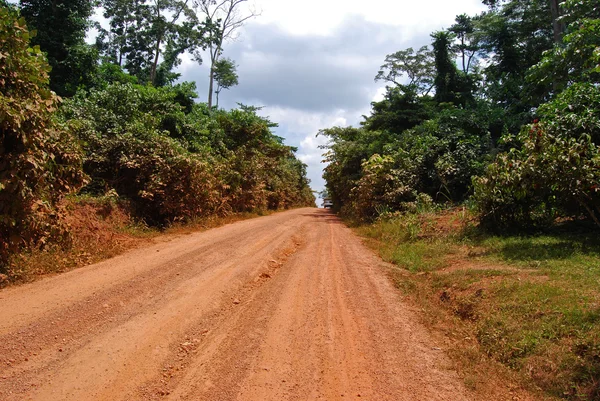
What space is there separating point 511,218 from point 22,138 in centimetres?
1076

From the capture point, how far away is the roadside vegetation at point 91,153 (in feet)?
21.2

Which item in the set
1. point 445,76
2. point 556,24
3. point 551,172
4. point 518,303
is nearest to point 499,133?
point 556,24

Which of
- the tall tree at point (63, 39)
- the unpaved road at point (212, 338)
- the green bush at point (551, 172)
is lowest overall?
the unpaved road at point (212, 338)

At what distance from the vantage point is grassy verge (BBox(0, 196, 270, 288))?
6.82 m

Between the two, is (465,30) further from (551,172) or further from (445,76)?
(551,172)

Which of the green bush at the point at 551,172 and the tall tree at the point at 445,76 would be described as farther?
the tall tree at the point at 445,76

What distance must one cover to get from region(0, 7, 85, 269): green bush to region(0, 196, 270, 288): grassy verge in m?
0.35

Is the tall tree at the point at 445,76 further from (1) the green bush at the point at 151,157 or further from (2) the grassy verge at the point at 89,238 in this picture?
(2) the grassy verge at the point at 89,238

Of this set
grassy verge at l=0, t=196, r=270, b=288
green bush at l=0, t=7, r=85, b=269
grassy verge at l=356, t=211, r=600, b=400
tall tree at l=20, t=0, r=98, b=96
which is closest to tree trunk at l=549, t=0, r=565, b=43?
grassy verge at l=356, t=211, r=600, b=400

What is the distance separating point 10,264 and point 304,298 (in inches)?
202

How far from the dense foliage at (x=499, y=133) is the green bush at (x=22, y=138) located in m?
8.59

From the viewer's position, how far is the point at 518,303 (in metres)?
5.25

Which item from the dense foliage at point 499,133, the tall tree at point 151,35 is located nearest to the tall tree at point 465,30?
the dense foliage at point 499,133

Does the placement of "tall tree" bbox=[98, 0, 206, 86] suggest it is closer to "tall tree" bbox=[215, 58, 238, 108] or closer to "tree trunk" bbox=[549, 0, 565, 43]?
"tall tree" bbox=[215, 58, 238, 108]
